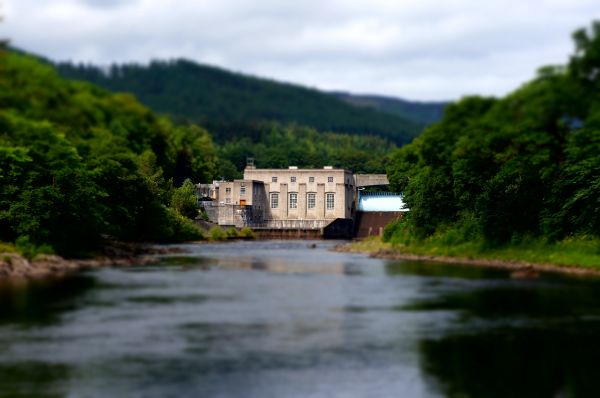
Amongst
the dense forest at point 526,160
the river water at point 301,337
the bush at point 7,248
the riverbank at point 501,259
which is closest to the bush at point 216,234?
the riverbank at point 501,259

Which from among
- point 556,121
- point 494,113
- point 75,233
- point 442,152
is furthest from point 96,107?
point 556,121

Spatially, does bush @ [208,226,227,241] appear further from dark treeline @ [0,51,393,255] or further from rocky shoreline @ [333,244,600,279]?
rocky shoreline @ [333,244,600,279]

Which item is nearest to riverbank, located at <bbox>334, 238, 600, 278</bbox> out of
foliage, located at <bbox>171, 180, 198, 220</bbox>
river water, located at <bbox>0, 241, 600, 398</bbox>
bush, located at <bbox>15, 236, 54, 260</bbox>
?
river water, located at <bbox>0, 241, 600, 398</bbox>

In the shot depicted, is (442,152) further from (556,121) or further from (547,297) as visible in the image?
(547,297)

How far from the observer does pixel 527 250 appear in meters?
90.0

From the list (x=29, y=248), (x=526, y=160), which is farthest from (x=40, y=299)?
(x=526, y=160)

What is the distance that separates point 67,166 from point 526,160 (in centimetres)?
4572

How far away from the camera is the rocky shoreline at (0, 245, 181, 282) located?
255 ft

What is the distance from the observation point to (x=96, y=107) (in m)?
120

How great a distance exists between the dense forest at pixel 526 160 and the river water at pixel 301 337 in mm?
14831

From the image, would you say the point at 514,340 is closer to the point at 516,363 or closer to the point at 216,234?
the point at 516,363

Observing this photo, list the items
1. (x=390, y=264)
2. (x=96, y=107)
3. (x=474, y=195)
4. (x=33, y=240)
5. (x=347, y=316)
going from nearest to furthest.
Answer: (x=347, y=316) → (x=33, y=240) → (x=390, y=264) → (x=474, y=195) → (x=96, y=107)

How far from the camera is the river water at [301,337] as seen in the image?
3772cm

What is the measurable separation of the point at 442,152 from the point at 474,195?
320 inches
